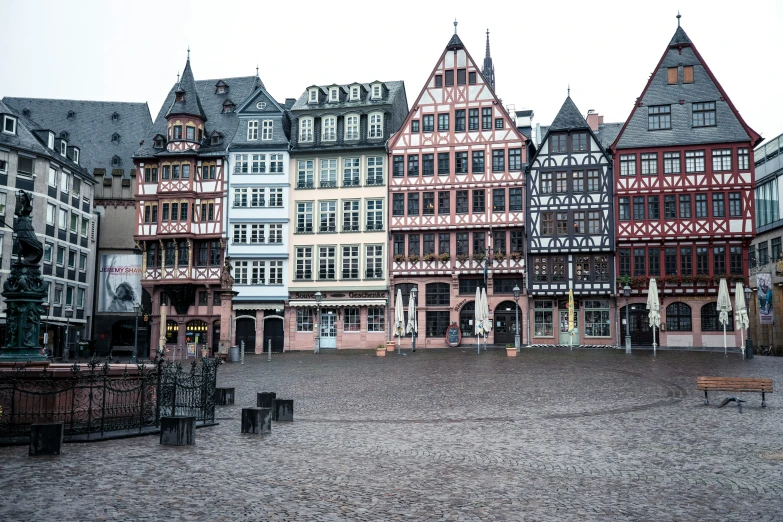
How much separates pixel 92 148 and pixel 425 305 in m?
31.2

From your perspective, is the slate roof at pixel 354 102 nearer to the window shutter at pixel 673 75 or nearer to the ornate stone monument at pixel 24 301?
the window shutter at pixel 673 75

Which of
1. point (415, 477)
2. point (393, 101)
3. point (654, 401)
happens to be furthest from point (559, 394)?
point (393, 101)

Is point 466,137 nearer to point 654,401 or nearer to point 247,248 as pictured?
point 247,248

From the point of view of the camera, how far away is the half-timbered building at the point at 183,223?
167 feet

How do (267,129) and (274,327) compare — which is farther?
(267,129)

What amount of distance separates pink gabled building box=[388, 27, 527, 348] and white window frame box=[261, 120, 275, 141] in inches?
329

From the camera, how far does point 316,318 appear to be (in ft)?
166

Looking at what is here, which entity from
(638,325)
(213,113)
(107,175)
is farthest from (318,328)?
(107,175)

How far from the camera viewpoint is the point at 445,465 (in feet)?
38.0

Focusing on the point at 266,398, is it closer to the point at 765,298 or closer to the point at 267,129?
the point at 765,298

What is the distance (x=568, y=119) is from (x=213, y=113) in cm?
2476

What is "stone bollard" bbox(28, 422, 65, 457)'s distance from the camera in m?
12.2

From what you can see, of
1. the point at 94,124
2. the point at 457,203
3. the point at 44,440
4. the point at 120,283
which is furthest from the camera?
the point at 94,124

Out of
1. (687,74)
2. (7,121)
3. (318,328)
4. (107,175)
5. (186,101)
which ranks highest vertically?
(687,74)
